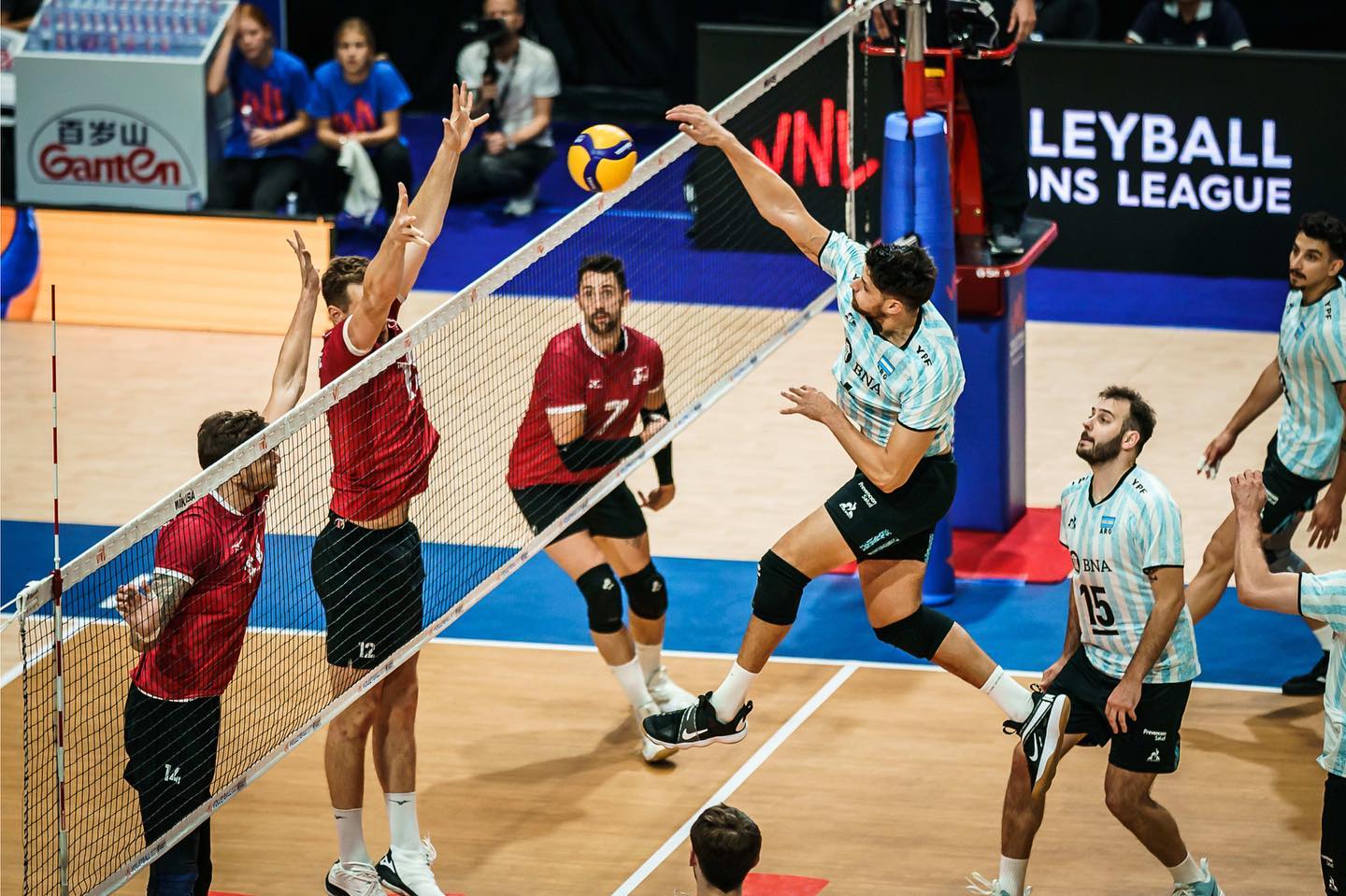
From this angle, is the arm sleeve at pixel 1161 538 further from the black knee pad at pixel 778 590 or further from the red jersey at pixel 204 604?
the red jersey at pixel 204 604

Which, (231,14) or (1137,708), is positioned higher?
(231,14)

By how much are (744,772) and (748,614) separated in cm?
200

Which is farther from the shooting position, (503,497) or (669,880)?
(503,497)

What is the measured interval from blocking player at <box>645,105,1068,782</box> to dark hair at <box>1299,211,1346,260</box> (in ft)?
7.24

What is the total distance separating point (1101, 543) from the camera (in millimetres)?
8125

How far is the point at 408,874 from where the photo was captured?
852 cm

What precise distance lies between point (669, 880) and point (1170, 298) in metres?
9.53

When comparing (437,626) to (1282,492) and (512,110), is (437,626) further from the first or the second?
(512,110)

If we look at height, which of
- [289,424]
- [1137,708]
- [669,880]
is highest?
[289,424]

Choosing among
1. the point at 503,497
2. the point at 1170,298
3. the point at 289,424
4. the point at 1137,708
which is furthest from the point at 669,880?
the point at 1170,298

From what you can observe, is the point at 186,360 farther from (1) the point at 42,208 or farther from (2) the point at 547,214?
(2) the point at 547,214

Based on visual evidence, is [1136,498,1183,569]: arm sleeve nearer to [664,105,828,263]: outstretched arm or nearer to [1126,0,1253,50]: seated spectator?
[664,105,828,263]: outstretched arm

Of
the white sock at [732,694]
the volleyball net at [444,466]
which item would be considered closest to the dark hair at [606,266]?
the volleyball net at [444,466]

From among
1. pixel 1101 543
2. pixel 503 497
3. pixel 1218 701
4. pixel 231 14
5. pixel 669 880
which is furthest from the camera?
pixel 231 14
